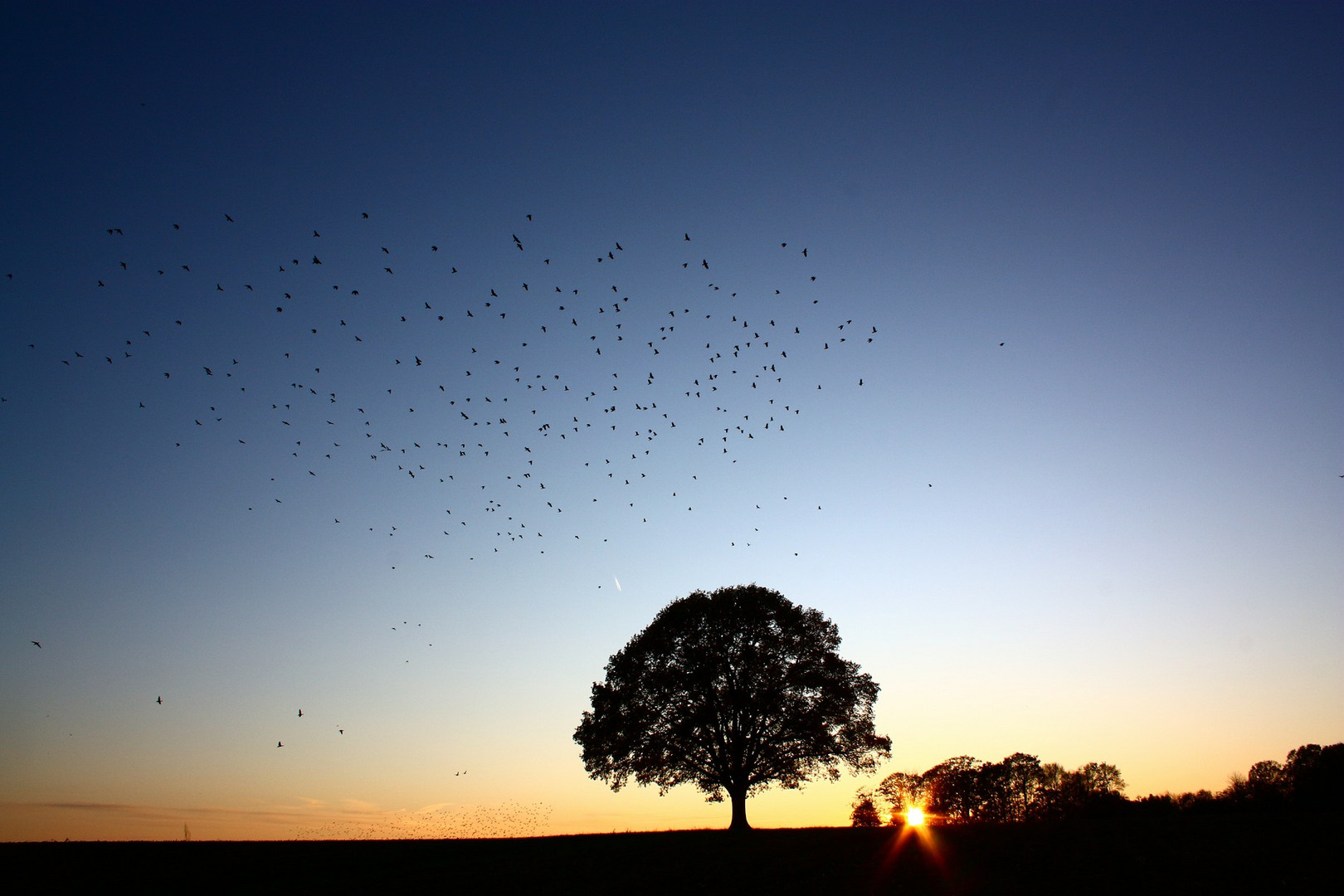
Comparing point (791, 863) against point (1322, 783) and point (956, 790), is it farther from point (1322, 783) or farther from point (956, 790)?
point (956, 790)

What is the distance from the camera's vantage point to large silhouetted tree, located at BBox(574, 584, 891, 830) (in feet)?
118

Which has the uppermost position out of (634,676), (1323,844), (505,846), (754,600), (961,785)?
(754,600)

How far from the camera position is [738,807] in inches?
1399

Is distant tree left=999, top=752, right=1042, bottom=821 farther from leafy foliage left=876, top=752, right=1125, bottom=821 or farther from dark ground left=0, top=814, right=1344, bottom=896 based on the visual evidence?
dark ground left=0, top=814, right=1344, bottom=896

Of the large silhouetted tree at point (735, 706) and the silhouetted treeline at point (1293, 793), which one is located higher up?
the large silhouetted tree at point (735, 706)

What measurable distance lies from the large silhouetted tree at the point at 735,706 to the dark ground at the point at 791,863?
347cm

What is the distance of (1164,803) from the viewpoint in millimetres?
49812

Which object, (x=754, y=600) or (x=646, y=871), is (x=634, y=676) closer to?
(x=754, y=600)

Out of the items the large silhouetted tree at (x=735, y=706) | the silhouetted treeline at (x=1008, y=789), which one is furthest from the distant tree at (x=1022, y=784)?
the large silhouetted tree at (x=735, y=706)

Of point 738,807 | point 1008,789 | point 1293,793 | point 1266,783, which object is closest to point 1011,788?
point 1008,789

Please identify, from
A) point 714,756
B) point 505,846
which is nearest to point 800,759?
point 714,756

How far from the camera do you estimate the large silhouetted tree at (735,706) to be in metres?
36.0

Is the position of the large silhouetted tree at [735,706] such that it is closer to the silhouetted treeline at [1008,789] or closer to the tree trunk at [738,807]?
the tree trunk at [738,807]

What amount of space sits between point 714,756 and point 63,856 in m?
29.7
